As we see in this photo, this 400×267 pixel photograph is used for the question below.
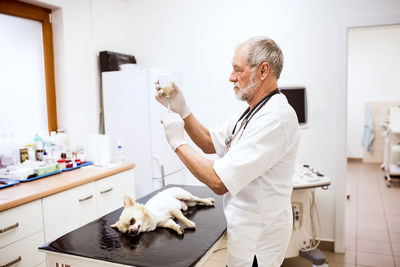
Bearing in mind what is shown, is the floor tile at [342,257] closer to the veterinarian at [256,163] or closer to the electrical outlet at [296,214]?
the electrical outlet at [296,214]

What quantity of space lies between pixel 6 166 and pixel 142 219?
65.1 inches

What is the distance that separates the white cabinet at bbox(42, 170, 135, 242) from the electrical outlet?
147cm

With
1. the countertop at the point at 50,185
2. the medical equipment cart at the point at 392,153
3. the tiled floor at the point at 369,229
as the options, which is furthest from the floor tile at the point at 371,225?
the countertop at the point at 50,185

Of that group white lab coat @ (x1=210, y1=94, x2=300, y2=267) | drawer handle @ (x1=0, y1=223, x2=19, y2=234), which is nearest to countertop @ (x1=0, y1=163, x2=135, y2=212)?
drawer handle @ (x1=0, y1=223, x2=19, y2=234)

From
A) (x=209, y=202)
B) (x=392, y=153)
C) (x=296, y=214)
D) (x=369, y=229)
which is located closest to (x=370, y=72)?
(x=392, y=153)

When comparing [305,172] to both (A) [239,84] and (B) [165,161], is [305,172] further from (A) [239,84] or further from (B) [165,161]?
(A) [239,84]

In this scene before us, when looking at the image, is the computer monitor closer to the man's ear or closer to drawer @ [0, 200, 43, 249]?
the man's ear

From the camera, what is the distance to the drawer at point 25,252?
1.89 m

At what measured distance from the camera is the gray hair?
1.43 m

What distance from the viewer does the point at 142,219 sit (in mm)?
1456

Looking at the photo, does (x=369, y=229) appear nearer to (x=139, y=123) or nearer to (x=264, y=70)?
(x=139, y=123)

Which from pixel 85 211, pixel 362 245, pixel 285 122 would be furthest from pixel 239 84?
pixel 362 245

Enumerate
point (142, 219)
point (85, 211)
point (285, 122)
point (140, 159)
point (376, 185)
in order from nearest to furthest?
point (285, 122)
point (142, 219)
point (85, 211)
point (140, 159)
point (376, 185)

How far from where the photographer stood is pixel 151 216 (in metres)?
1.48
